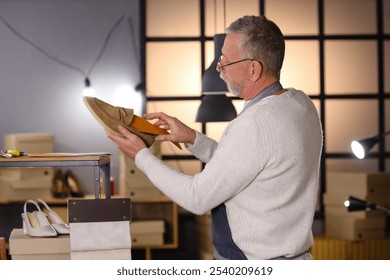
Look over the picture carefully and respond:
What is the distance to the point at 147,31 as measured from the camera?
18.0 ft

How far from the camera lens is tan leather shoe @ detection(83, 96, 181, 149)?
6.82ft

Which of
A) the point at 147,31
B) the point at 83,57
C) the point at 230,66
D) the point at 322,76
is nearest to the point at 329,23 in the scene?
the point at 322,76

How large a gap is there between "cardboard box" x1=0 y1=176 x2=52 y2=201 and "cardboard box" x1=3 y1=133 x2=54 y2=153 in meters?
0.22

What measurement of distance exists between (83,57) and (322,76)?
1711 mm

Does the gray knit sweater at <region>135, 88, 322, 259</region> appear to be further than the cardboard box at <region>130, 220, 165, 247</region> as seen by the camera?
No

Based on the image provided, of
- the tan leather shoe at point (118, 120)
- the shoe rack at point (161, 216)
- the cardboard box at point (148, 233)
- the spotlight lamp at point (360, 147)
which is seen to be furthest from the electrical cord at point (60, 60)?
the tan leather shoe at point (118, 120)

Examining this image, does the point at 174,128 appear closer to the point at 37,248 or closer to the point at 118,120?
the point at 118,120

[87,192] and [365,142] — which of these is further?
[87,192]

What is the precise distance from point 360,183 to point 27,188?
222cm

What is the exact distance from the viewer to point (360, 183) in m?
5.20

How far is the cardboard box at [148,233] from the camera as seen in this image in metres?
5.17

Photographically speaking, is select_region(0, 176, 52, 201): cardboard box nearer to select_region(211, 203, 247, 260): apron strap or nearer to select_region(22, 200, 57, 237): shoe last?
select_region(22, 200, 57, 237): shoe last

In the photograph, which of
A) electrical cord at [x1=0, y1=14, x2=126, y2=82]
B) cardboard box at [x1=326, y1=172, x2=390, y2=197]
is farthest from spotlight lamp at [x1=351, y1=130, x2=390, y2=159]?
electrical cord at [x1=0, y1=14, x2=126, y2=82]
